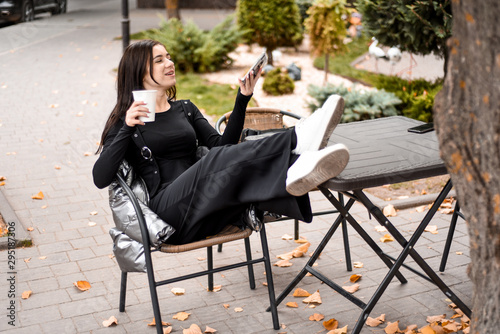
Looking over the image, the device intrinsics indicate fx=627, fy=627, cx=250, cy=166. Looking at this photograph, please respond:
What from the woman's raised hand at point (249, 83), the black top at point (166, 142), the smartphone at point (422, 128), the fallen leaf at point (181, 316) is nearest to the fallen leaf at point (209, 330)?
the fallen leaf at point (181, 316)

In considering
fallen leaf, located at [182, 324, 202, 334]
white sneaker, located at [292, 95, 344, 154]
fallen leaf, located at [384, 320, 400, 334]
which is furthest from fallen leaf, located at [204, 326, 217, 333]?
white sneaker, located at [292, 95, 344, 154]

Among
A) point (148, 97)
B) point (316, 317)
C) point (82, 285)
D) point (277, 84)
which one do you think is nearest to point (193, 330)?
point (316, 317)

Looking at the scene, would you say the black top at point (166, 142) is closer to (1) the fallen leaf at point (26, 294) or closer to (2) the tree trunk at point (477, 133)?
(1) the fallen leaf at point (26, 294)

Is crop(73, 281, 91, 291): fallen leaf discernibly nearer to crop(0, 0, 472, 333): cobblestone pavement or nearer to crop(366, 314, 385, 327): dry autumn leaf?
crop(0, 0, 472, 333): cobblestone pavement

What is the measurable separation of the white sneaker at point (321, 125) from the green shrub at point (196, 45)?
872 centimetres

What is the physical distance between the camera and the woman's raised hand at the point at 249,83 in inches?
137

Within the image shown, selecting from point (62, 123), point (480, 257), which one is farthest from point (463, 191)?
point (62, 123)

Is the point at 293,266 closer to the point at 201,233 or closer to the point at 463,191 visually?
the point at 201,233

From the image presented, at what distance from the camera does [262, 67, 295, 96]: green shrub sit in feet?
31.4

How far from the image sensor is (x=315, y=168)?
8.91 feet

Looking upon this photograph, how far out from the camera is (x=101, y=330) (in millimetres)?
3402

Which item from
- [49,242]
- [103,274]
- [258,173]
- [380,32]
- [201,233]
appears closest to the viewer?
[258,173]

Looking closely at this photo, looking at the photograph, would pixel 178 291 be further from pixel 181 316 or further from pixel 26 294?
pixel 26 294

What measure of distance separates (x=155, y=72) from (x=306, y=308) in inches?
63.1
